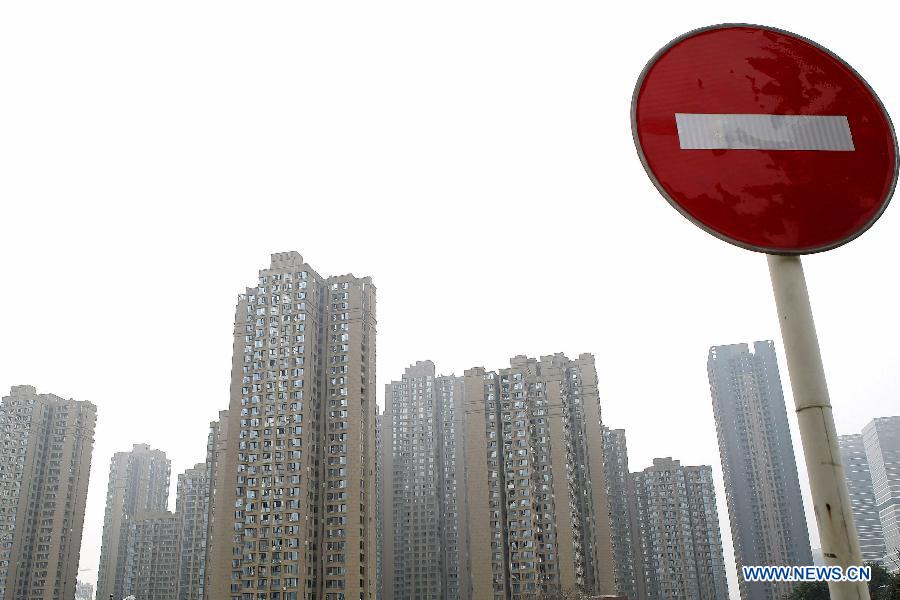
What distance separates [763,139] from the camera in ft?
8.11

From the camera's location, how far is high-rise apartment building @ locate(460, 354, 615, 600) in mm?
72250

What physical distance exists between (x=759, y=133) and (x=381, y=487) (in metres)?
102

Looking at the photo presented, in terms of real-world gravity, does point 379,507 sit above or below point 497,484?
above

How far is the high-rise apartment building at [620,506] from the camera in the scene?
9850 cm

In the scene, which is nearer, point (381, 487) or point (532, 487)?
point (532, 487)

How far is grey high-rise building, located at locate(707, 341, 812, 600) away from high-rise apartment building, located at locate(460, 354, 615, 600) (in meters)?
37.4

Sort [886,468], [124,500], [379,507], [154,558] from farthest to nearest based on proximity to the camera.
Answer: [886,468] < [124,500] < [154,558] < [379,507]

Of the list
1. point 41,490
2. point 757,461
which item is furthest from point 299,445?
point 757,461

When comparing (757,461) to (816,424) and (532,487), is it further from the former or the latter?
(816,424)

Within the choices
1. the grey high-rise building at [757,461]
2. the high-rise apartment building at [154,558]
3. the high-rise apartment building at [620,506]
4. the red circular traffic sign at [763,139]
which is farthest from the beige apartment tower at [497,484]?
the red circular traffic sign at [763,139]

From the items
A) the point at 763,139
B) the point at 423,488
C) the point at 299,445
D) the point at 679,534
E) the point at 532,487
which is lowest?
the point at 763,139

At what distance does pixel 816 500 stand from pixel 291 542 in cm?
6279

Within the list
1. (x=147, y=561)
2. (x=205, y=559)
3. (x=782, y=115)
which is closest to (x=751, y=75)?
(x=782, y=115)

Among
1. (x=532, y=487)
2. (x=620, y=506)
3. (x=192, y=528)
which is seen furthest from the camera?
(x=620, y=506)
